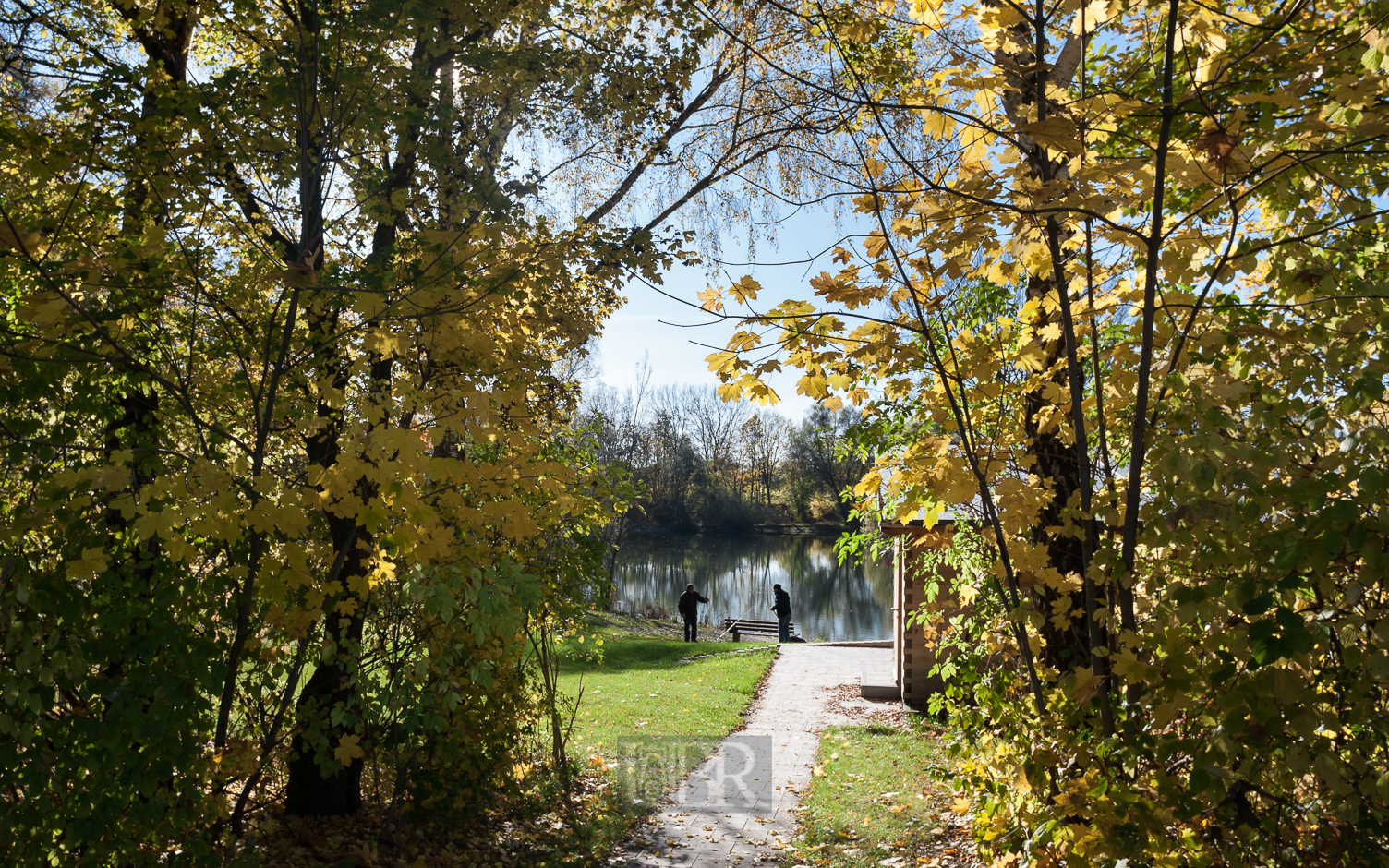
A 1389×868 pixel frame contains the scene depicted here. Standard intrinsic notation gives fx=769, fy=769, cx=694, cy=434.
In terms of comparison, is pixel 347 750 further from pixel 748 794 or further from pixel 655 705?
pixel 655 705

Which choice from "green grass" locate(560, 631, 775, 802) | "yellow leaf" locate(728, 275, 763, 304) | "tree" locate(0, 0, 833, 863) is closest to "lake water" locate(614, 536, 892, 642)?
"green grass" locate(560, 631, 775, 802)

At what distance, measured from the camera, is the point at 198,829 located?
318cm

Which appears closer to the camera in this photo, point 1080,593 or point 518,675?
point 1080,593

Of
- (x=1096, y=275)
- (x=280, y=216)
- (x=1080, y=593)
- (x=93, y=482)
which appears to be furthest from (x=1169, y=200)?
(x=93, y=482)

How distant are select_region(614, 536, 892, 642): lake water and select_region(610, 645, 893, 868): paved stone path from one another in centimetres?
1019

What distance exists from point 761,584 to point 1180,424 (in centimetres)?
3102

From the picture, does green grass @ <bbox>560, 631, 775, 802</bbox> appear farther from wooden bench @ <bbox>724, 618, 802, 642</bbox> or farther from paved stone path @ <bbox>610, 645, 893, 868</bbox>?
wooden bench @ <bbox>724, 618, 802, 642</bbox>

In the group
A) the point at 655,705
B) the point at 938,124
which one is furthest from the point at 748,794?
the point at 938,124

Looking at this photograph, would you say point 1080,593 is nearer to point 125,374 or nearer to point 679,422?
point 125,374

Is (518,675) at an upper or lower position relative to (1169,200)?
lower

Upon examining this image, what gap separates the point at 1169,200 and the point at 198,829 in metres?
5.50

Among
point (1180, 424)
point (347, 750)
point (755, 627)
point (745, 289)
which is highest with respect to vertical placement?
point (745, 289)

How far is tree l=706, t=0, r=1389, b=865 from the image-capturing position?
6.04 feet

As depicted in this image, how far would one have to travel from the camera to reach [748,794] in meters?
6.61
